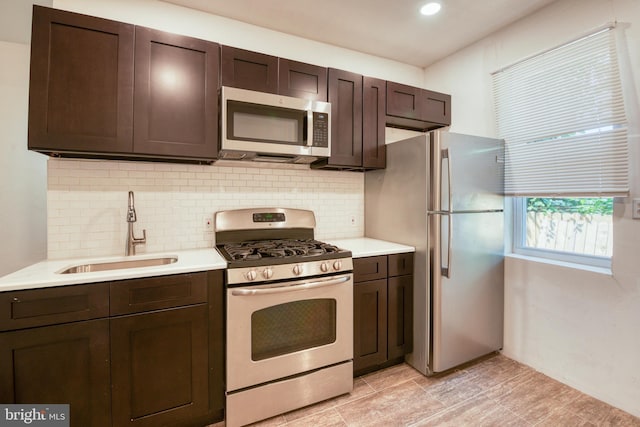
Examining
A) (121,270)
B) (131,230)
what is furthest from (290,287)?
(131,230)

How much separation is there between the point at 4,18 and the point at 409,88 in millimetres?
3092

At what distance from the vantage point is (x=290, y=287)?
5.79 ft

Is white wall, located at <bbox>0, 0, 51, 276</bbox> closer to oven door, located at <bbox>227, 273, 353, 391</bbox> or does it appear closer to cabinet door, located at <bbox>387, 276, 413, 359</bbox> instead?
oven door, located at <bbox>227, 273, 353, 391</bbox>

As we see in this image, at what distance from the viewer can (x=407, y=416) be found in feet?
5.81

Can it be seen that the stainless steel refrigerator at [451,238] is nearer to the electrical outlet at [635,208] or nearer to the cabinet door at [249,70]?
the electrical outlet at [635,208]

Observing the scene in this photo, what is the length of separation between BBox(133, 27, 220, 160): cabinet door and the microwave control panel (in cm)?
67

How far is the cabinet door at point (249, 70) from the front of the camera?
6.42 ft

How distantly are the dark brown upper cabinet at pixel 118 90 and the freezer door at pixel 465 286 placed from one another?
5.76ft

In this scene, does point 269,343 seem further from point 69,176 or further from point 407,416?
point 69,176

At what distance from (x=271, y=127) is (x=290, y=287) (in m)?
1.07

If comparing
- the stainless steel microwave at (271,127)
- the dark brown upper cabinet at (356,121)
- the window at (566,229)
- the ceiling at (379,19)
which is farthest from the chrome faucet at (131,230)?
the window at (566,229)

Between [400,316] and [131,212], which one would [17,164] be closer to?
[131,212]

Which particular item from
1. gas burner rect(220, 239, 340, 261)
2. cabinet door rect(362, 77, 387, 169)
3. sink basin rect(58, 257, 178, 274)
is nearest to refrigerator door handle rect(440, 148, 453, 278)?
cabinet door rect(362, 77, 387, 169)

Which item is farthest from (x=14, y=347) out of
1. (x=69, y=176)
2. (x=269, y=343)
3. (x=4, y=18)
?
(x=4, y=18)
